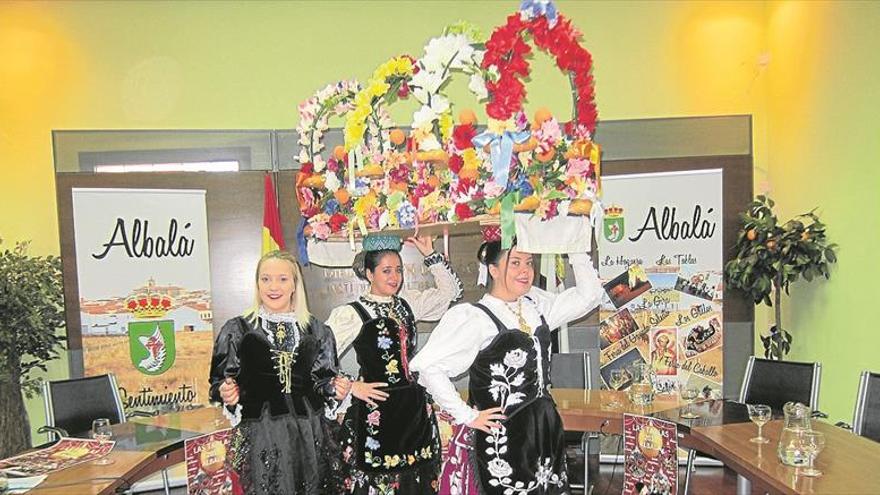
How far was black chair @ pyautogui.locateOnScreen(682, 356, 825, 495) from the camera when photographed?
314cm

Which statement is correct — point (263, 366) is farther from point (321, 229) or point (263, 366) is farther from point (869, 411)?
point (869, 411)

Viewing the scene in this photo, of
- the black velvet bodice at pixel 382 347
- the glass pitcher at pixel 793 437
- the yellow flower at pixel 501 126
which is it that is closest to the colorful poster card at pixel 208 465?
the black velvet bodice at pixel 382 347

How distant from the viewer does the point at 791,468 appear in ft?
7.10

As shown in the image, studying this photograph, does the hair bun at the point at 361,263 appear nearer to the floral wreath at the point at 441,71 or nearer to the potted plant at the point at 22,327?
the floral wreath at the point at 441,71

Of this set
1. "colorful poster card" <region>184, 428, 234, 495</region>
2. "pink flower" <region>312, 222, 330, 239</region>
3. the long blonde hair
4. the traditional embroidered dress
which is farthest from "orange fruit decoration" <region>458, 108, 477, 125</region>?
"colorful poster card" <region>184, 428, 234, 495</region>

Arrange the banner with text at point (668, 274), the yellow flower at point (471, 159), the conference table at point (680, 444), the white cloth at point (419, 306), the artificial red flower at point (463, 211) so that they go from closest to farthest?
the conference table at point (680, 444) → the yellow flower at point (471, 159) → the artificial red flower at point (463, 211) → the white cloth at point (419, 306) → the banner with text at point (668, 274)

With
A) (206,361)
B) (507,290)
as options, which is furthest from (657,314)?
(206,361)

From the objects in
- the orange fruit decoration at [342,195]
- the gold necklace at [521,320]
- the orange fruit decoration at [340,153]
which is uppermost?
the orange fruit decoration at [340,153]

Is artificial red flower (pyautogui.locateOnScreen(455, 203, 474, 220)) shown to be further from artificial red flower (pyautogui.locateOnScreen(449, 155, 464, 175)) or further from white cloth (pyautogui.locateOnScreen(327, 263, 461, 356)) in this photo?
white cloth (pyautogui.locateOnScreen(327, 263, 461, 356))

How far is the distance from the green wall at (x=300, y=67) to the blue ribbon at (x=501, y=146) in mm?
2791

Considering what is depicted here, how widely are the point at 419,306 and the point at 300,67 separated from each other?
8.02 ft

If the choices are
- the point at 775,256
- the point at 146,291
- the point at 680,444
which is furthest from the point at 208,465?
Result: the point at 775,256

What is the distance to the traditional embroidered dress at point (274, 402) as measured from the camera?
2.59 meters

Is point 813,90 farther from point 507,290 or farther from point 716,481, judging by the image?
point 507,290
